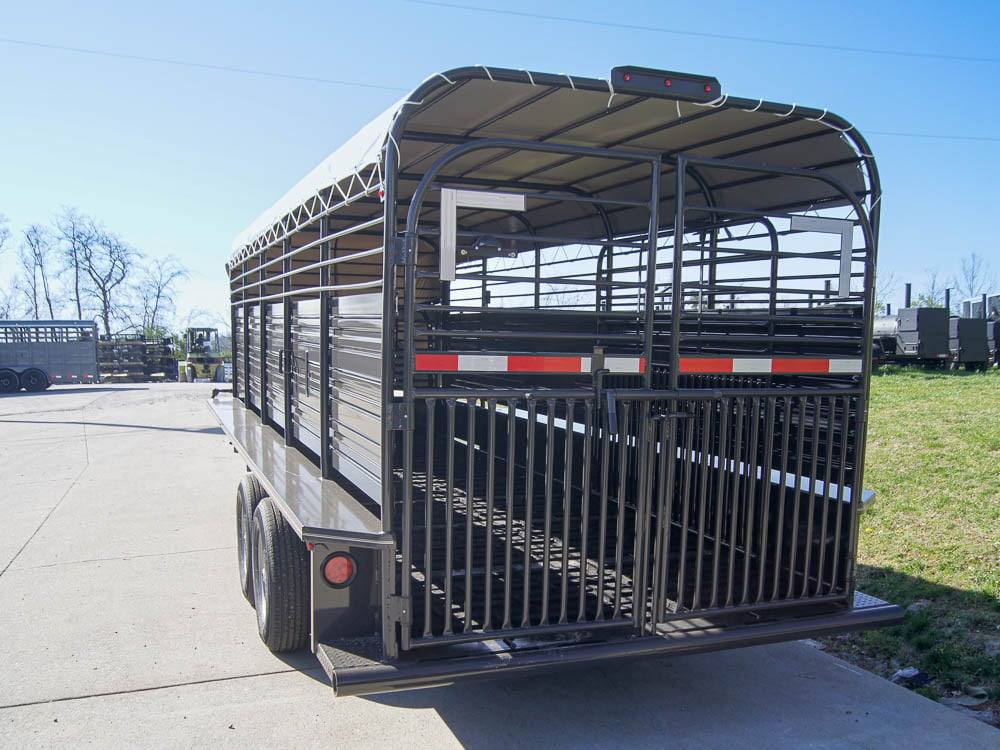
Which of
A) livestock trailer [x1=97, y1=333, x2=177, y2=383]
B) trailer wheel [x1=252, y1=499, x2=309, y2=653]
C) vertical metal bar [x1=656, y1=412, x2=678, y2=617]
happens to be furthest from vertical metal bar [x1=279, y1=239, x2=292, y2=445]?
livestock trailer [x1=97, y1=333, x2=177, y2=383]

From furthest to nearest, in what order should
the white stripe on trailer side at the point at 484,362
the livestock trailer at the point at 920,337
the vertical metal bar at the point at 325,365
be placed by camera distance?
the livestock trailer at the point at 920,337 < the vertical metal bar at the point at 325,365 < the white stripe on trailer side at the point at 484,362

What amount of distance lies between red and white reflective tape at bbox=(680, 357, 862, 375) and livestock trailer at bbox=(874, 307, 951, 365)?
19243 millimetres

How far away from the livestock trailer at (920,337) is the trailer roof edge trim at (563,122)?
19.0 m

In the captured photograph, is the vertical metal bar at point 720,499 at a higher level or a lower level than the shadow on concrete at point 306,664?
higher

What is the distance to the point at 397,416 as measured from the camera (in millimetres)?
3045

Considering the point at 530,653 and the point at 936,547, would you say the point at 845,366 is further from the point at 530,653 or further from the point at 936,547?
the point at 936,547

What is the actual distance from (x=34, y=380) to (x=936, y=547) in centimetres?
2640

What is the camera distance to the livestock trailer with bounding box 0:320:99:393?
24.5 metres

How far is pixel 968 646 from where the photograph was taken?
425 centimetres

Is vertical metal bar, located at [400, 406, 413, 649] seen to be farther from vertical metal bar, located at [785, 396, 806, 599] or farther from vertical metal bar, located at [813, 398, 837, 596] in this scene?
vertical metal bar, located at [813, 398, 837, 596]

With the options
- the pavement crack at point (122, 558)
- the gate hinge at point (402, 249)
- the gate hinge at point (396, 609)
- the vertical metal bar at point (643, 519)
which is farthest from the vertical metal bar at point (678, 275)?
the pavement crack at point (122, 558)

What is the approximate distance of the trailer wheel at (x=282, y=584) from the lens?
3951mm

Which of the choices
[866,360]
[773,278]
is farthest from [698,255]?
[866,360]

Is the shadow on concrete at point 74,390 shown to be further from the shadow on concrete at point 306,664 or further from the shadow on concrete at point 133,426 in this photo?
the shadow on concrete at point 306,664
